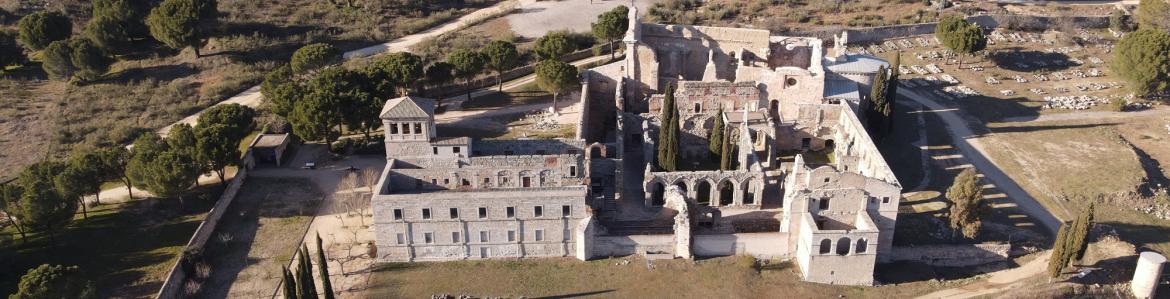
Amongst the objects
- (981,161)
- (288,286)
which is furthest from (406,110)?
(981,161)

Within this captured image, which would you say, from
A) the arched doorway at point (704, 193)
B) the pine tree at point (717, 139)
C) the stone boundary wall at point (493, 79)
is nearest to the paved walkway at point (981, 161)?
the pine tree at point (717, 139)

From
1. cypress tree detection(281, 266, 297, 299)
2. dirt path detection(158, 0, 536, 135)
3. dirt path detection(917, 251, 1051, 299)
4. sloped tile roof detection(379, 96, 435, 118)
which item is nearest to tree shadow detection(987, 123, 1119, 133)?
dirt path detection(917, 251, 1051, 299)

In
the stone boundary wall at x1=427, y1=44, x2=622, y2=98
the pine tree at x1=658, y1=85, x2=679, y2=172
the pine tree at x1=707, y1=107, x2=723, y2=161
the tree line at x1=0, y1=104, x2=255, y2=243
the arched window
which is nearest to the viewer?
the arched window

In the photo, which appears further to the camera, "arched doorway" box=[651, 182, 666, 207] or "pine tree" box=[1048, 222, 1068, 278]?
"arched doorway" box=[651, 182, 666, 207]

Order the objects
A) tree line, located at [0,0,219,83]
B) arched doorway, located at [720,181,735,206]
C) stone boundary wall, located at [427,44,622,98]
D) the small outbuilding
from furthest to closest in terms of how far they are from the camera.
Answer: tree line, located at [0,0,219,83] < stone boundary wall, located at [427,44,622,98] < the small outbuilding < arched doorway, located at [720,181,735,206]

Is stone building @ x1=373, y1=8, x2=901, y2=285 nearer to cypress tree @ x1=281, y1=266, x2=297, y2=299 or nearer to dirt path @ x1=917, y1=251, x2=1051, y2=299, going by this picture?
dirt path @ x1=917, y1=251, x2=1051, y2=299

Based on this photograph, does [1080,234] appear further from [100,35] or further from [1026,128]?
[100,35]
